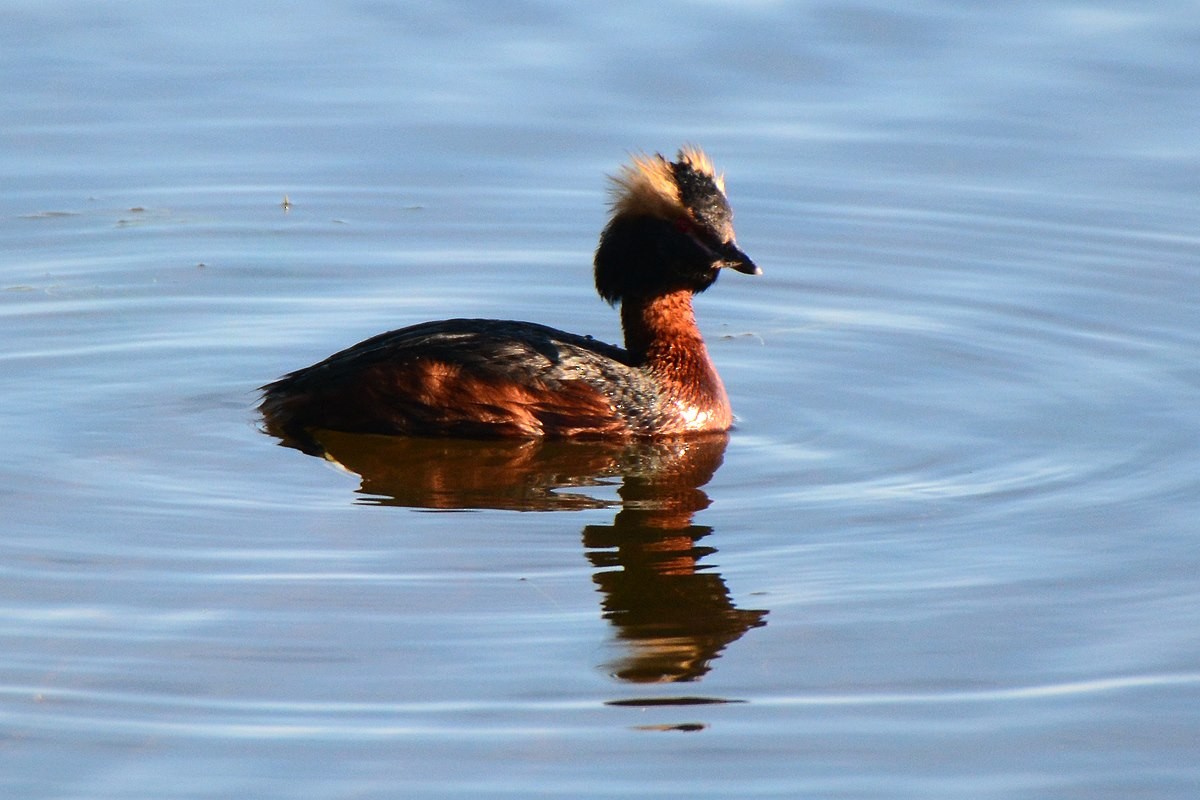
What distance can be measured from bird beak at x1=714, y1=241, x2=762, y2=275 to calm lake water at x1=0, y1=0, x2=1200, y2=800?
2.58ft

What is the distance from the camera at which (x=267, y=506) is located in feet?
27.8

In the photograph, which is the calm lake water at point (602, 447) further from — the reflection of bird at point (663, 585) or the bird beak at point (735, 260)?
the bird beak at point (735, 260)

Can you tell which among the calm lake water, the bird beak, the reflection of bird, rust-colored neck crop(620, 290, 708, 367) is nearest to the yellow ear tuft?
the bird beak

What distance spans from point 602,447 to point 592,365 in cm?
43

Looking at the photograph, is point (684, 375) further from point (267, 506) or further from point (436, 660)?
point (436, 660)

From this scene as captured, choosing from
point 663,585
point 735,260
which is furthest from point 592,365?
point 663,585

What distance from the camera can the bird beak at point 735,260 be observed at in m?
9.88

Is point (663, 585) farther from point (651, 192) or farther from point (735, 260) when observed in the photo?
point (651, 192)

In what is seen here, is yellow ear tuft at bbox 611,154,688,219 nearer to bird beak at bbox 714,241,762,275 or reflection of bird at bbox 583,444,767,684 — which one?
bird beak at bbox 714,241,762,275

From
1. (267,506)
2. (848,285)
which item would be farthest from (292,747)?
(848,285)

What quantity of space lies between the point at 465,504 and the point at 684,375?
5.97 feet

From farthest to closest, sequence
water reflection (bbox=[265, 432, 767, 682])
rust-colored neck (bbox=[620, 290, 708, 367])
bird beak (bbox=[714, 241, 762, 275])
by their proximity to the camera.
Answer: rust-colored neck (bbox=[620, 290, 708, 367]) → bird beak (bbox=[714, 241, 762, 275]) → water reflection (bbox=[265, 432, 767, 682])

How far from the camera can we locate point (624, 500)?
29.1 feet

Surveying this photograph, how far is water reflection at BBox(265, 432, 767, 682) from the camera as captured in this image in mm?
7262
